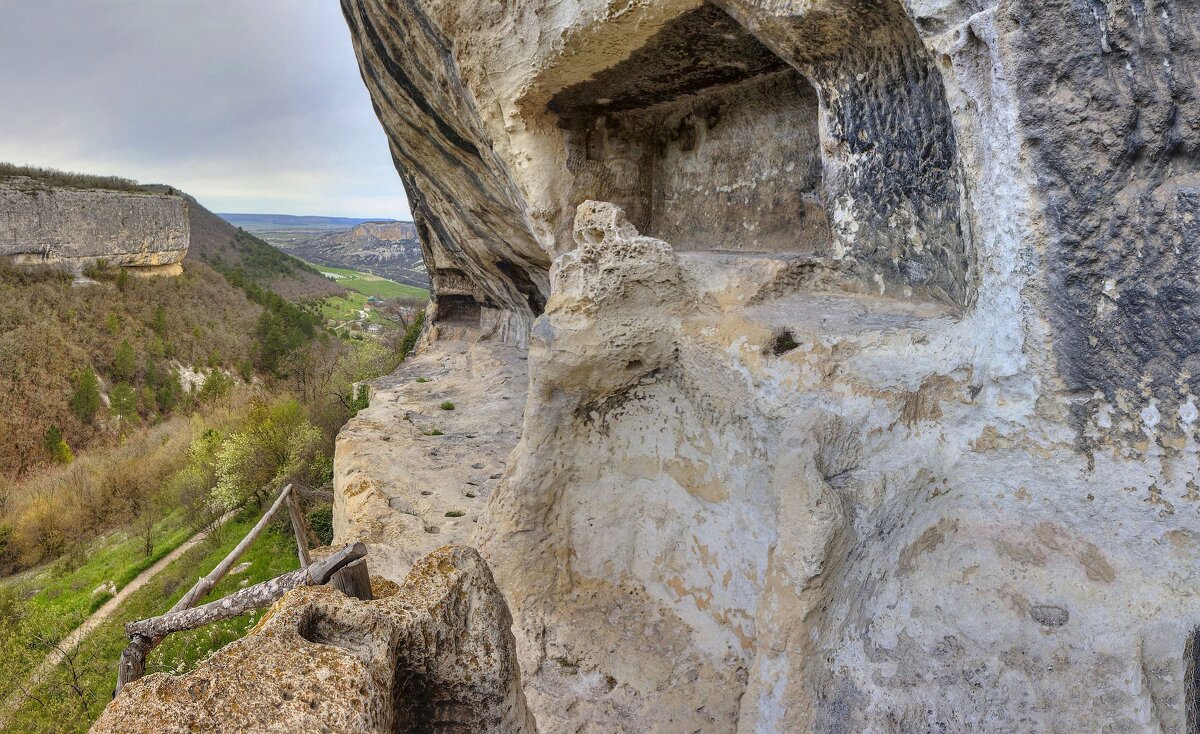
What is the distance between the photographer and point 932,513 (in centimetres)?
264

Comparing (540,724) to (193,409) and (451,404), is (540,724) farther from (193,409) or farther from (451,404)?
(193,409)

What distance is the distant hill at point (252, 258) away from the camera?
41.3 meters

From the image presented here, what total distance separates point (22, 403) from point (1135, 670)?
27355 mm

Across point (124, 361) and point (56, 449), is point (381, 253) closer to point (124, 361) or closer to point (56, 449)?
point (124, 361)

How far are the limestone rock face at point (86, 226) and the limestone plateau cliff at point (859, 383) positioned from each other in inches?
996

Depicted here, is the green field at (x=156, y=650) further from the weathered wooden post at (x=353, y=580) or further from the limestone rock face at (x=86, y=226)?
→ the limestone rock face at (x=86, y=226)

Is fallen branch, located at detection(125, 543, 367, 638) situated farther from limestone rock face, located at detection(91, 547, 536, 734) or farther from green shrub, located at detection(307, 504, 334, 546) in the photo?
green shrub, located at detection(307, 504, 334, 546)

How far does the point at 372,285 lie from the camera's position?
59156 mm

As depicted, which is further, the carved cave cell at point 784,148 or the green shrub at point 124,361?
the green shrub at point 124,361

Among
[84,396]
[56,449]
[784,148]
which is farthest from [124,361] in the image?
[784,148]

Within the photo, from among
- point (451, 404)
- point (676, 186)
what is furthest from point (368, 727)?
point (451, 404)

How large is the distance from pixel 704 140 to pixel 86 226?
90.9ft

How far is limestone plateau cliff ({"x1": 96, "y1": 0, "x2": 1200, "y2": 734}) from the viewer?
2113 millimetres

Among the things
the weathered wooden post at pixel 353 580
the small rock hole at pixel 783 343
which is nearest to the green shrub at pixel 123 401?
the weathered wooden post at pixel 353 580
